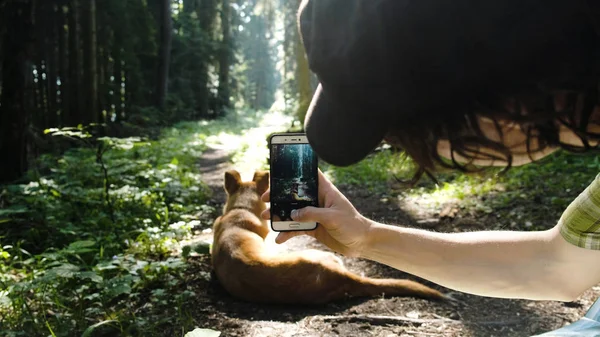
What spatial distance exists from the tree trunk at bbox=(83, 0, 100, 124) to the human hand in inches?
462

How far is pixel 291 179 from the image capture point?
2.53 meters

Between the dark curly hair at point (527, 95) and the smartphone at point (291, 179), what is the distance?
56.8 inches

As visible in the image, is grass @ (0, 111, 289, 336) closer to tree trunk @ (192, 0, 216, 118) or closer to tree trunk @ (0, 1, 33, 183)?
tree trunk @ (0, 1, 33, 183)

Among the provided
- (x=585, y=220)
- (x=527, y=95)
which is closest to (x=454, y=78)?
(x=527, y=95)

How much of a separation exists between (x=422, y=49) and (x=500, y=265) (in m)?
1.60

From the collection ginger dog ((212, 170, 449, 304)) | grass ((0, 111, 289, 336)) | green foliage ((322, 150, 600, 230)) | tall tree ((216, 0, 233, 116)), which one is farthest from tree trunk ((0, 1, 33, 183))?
tall tree ((216, 0, 233, 116))

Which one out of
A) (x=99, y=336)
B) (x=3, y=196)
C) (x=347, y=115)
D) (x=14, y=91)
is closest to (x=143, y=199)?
(x=3, y=196)

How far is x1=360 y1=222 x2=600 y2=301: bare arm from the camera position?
2.04m

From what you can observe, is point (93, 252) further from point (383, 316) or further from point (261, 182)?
point (383, 316)

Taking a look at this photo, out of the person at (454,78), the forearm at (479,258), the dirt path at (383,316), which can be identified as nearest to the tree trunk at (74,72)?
the dirt path at (383,316)

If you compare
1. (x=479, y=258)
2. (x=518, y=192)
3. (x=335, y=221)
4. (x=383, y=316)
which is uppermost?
(x=335, y=221)

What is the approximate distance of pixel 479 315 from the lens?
358cm

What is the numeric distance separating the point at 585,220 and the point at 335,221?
95cm

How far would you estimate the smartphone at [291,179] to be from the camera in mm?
2402
